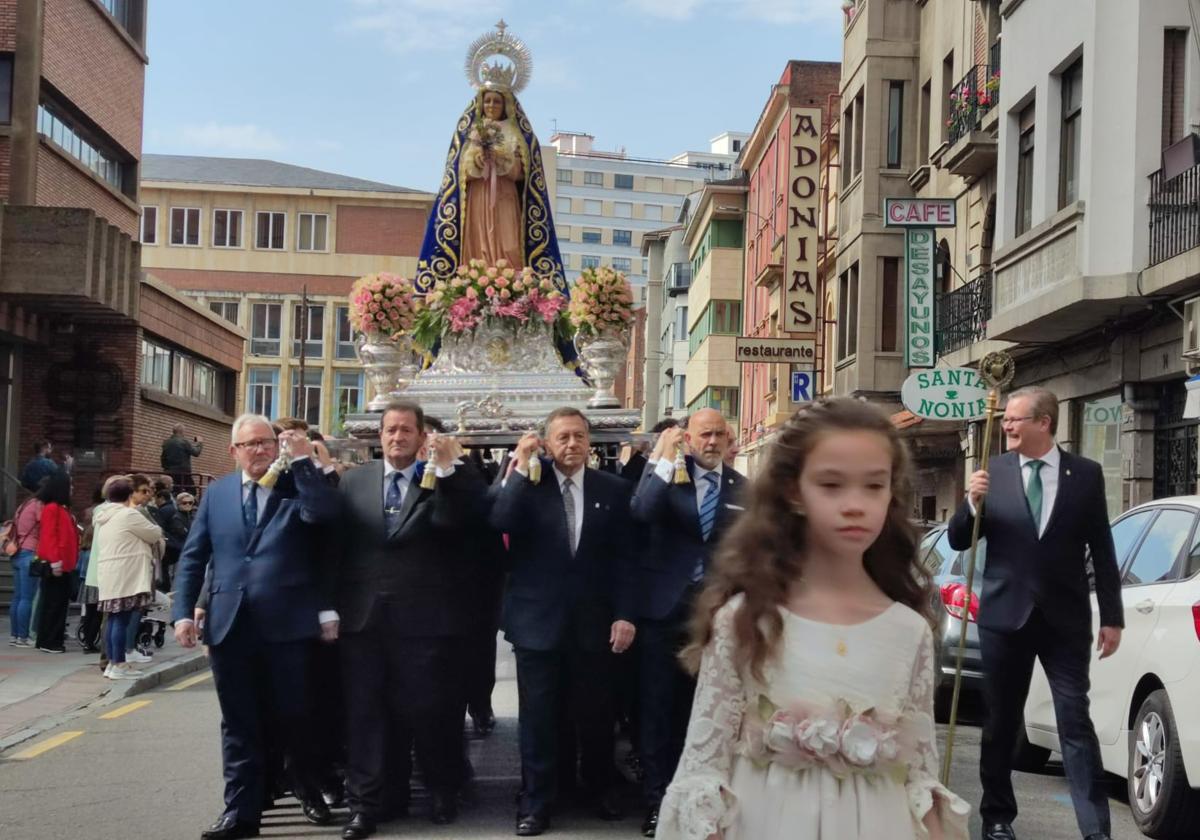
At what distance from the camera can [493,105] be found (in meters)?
13.5

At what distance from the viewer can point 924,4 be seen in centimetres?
3272

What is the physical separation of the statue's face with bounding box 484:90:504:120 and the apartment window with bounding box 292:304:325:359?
63.9 metres

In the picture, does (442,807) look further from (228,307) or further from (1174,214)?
(228,307)

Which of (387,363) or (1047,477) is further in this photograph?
(387,363)

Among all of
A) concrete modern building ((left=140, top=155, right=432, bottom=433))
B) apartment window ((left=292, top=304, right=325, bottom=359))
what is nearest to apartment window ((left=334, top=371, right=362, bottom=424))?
concrete modern building ((left=140, top=155, right=432, bottom=433))

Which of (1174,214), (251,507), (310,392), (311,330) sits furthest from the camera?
(310,392)

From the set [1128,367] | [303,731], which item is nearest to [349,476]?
[303,731]

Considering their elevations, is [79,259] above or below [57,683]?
above

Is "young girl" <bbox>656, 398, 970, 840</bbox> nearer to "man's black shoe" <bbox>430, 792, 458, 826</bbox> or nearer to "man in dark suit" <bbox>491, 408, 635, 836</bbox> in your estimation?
"man in dark suit" <bbox>491, 408, 635, 836</bbox>

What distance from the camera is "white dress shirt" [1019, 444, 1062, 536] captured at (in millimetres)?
7703

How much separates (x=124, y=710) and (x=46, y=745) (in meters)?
2.03

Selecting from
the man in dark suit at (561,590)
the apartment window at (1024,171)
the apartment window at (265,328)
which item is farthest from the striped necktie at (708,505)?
the apartment window at (265,328)

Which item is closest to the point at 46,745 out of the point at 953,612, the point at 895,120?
the point at 953,612

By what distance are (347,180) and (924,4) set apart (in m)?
46.7
